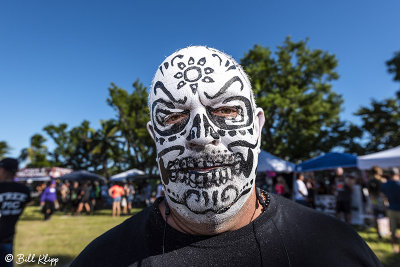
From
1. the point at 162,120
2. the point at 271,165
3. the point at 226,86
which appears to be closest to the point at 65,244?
the point at 162,120

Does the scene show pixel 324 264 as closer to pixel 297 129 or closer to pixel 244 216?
pixel 244 216

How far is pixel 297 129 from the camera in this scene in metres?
20.4

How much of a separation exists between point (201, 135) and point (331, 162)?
965 cm

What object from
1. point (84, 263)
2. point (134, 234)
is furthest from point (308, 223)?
point (84, 263)

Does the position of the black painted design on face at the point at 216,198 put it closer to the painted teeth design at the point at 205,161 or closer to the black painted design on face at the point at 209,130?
the painted teeth design at the point at 205,161

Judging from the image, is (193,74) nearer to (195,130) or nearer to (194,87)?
(194,87)

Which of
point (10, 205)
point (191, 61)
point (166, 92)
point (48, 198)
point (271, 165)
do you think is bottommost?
point (48, 198)

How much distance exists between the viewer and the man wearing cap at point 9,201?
10.8 ft

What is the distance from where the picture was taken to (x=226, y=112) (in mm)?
1395

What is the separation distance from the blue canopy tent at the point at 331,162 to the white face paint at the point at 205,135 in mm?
9073

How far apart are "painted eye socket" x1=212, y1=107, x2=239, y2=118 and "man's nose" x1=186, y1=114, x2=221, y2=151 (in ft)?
0.30

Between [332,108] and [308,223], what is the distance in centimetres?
2359

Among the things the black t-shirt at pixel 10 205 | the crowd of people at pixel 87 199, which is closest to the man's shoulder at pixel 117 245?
the black t-shirt at pixel 10 205
